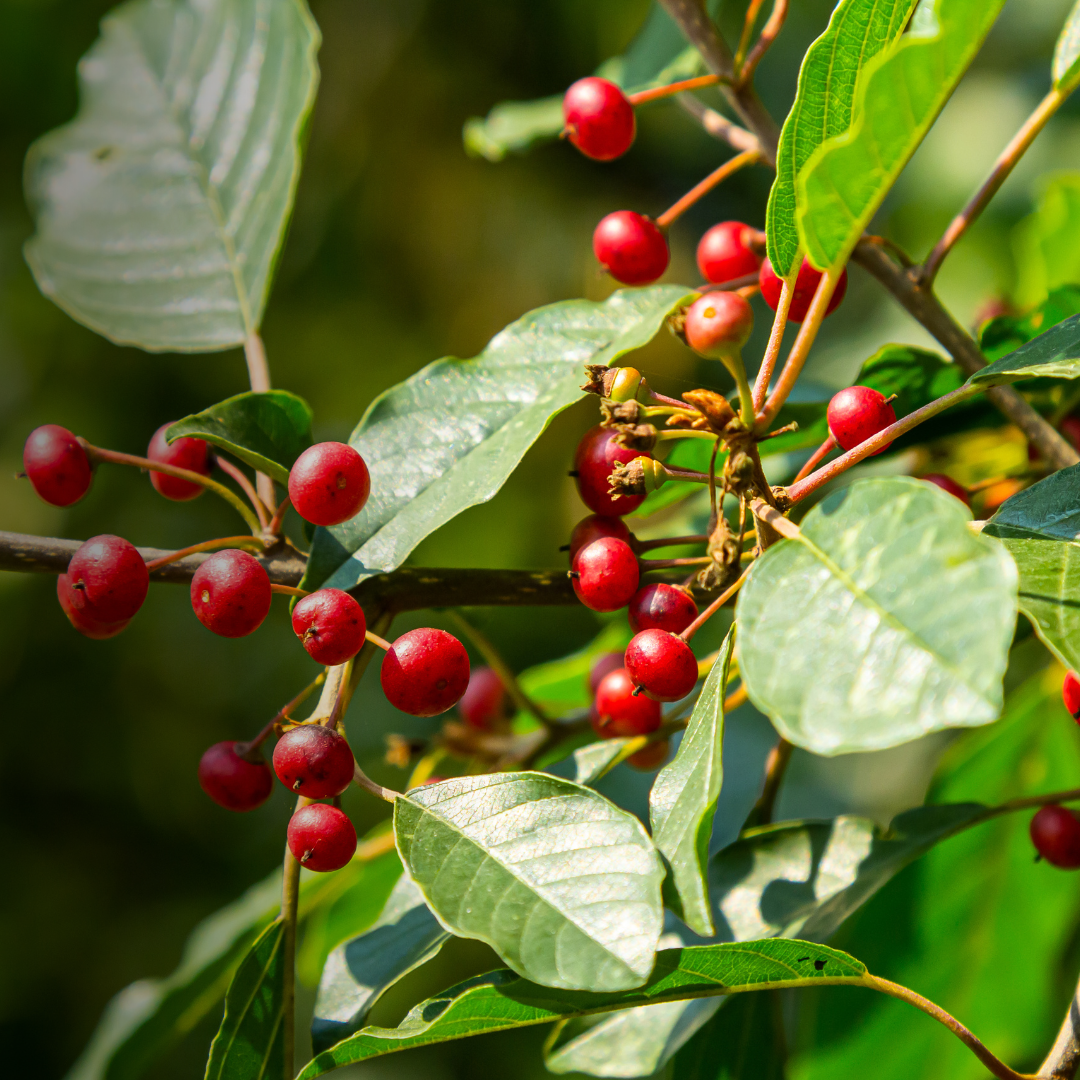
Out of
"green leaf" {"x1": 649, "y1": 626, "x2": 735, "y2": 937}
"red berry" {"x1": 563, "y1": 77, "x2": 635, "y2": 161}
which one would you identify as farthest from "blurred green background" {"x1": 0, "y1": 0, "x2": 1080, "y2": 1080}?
"green leaf" {"x1": 649, "y1": 626, "x2": 735, "y2": 937}

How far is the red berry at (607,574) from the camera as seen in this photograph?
0.72 metres

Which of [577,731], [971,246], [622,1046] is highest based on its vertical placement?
[577,731]

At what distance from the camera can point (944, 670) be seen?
474 mm

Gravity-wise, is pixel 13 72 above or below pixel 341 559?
above

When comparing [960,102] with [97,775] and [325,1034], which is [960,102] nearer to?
[325,1034]

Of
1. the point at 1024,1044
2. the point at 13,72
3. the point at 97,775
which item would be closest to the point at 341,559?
the point at 1024,1044

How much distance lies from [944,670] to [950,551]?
7 cm

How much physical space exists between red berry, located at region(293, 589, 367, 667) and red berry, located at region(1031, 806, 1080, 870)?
2.19 ft

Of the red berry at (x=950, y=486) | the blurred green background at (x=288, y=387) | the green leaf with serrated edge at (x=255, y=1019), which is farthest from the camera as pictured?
the blurred green background at (x=288, y=387)

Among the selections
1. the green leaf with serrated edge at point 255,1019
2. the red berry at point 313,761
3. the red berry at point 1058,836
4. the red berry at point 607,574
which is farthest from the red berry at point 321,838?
the red berry at point 1058,836

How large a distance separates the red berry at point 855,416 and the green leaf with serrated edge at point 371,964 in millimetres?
475

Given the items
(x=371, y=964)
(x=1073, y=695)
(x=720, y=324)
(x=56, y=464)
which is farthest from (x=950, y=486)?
(x=56, y=464)

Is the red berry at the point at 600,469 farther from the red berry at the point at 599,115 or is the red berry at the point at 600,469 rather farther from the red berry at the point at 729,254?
the red berry at the point at 599,115

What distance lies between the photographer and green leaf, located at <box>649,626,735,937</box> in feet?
1.85
